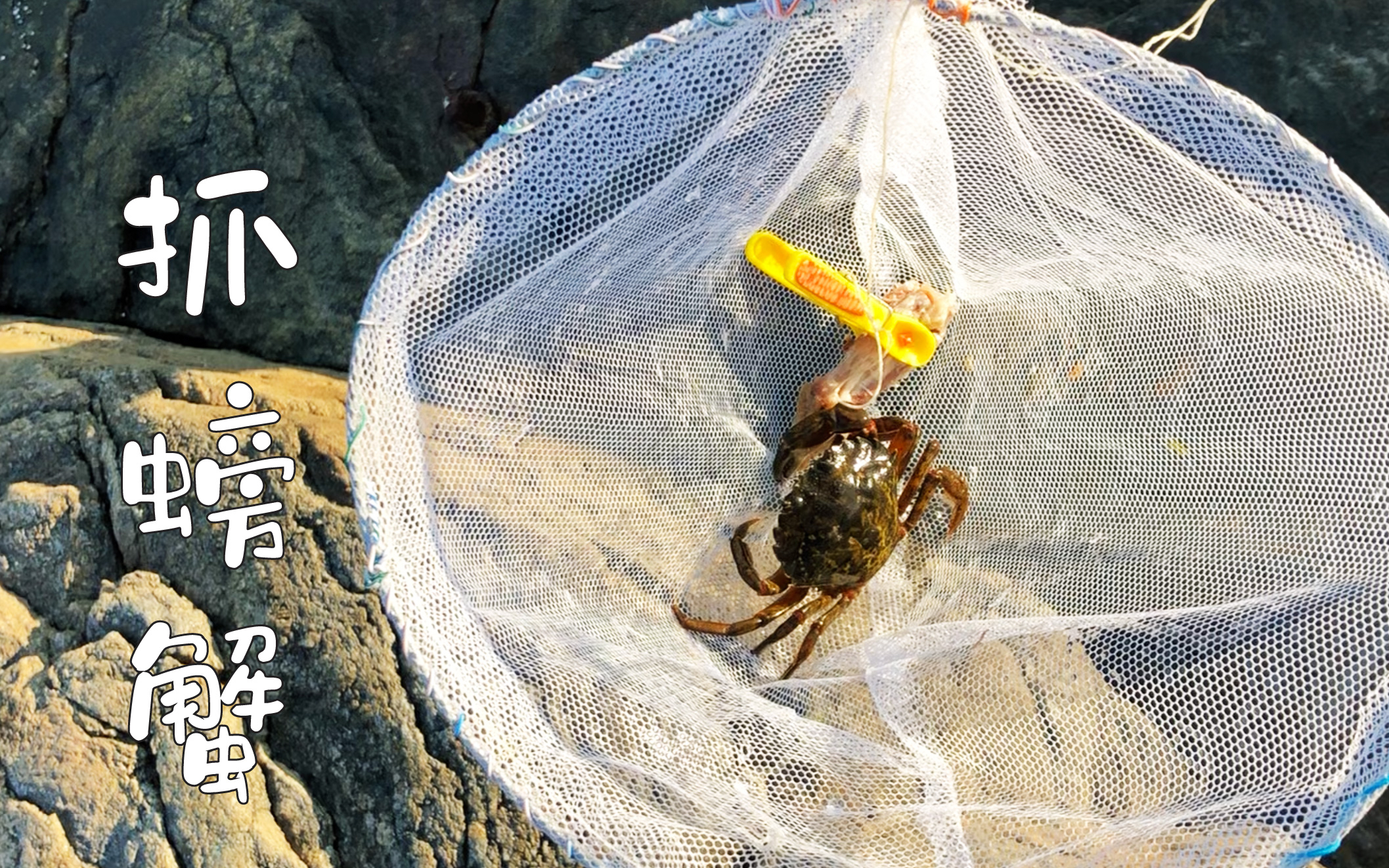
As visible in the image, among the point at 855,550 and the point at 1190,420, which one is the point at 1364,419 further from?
the point at 855,550

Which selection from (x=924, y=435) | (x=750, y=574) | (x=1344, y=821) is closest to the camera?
(x=1344, y=821)

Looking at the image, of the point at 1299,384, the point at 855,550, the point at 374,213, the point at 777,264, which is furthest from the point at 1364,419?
the point at 374,213

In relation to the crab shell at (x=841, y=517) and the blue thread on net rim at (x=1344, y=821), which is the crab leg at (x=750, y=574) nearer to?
the crab shell at (x=841, y=517)

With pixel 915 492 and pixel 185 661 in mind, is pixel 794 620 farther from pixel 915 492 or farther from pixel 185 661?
pixel 185 661

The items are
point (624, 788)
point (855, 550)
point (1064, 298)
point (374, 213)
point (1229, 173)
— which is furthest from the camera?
point (374, 213)

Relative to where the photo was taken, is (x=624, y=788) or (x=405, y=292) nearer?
(x=405, y=292)

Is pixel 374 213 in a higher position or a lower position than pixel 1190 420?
lower

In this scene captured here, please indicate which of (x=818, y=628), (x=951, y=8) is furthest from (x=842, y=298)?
(x=818, y=628)
